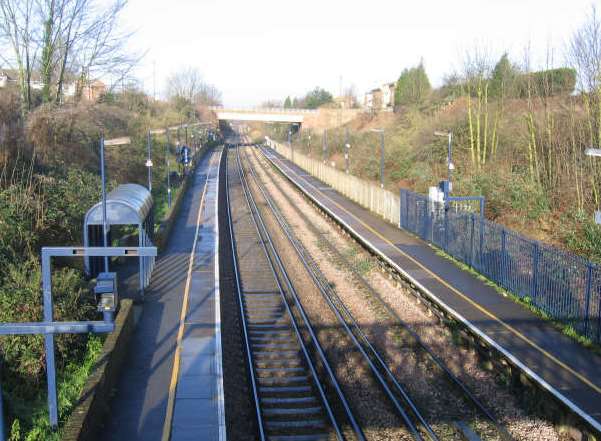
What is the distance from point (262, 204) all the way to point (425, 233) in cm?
1669

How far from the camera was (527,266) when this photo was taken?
16844 millimetres

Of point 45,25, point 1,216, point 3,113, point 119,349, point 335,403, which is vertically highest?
point 45,25

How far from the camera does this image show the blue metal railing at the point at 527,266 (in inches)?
555

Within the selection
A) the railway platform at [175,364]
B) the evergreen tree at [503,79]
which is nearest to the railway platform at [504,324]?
the railway platform at [175,364]

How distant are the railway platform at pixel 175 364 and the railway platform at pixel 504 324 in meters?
5.88

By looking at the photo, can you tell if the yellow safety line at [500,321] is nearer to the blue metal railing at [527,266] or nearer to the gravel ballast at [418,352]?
the gravel ballast at [418,352]

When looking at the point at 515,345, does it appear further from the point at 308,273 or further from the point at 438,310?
the point at 308,273

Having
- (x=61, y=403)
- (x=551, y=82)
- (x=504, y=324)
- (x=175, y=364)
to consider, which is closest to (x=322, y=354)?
(x=175, y=364)

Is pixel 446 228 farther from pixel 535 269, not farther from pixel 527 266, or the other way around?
pixel 535 269

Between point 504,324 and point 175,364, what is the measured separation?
766 cm

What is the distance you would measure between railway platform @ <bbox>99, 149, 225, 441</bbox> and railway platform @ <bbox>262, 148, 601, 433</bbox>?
5.88 meters

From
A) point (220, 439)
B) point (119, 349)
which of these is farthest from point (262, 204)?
point (220, 439)

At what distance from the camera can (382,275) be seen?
70.3ft

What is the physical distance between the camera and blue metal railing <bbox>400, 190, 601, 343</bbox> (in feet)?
46.3
